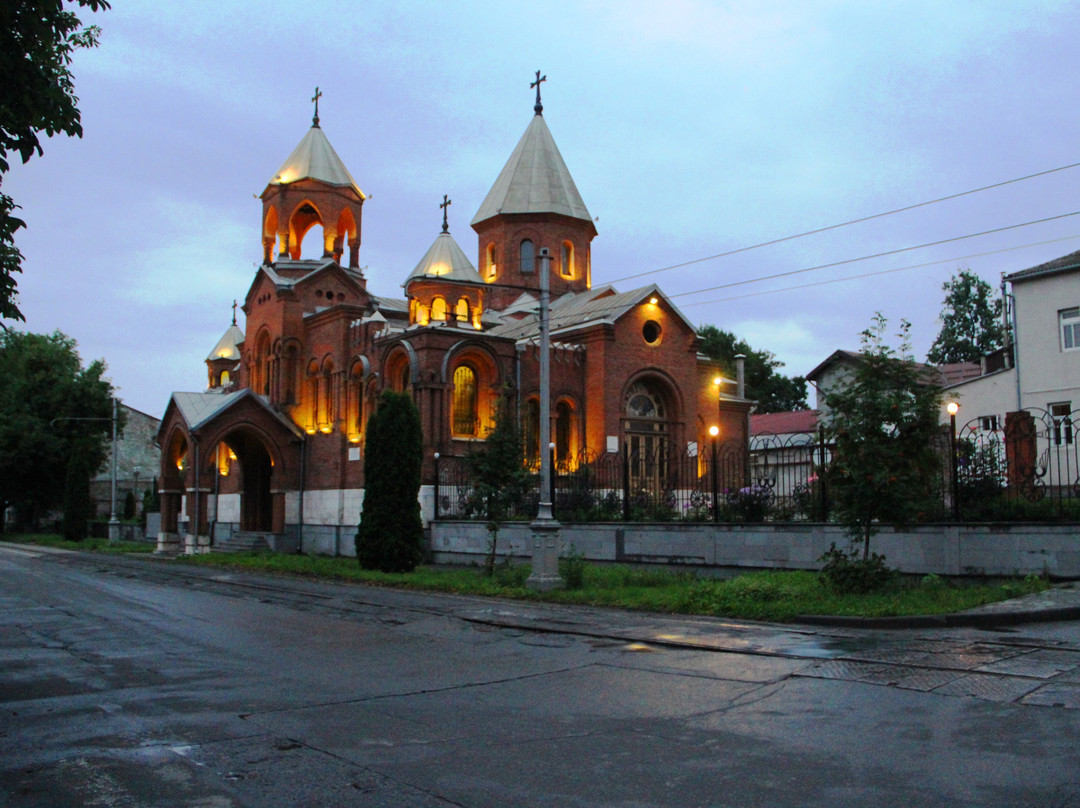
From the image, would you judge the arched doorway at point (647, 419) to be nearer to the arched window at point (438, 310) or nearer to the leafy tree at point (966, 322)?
the arched window at point (438, 310)

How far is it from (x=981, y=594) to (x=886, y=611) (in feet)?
5.15

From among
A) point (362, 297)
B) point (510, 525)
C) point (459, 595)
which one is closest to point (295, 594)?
point (459, 595)

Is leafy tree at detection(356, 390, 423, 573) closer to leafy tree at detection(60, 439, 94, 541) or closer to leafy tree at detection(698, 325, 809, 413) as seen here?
leafy tree at detection(60, 439, 94, 541)

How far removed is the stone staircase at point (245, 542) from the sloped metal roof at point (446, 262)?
421 inches

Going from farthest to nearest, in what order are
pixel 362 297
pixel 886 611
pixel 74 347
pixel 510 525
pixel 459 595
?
pixel 74 347 < pixel 362 297 < pixel 510 525 < pixel 459 595 < pixel 886 611

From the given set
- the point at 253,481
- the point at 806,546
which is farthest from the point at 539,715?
the point at 253,481

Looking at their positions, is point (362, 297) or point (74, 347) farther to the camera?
point (74, 347)

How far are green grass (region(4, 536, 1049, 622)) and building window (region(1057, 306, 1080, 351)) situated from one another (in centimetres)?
1687

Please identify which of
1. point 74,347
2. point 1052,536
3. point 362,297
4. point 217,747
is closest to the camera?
point 217,747

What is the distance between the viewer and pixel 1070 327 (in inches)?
1136

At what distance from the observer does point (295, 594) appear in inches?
745

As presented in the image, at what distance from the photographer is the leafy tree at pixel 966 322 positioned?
5638 centimetres

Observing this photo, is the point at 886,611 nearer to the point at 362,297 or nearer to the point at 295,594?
the point at 295,594

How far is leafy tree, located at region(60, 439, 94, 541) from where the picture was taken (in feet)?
149
